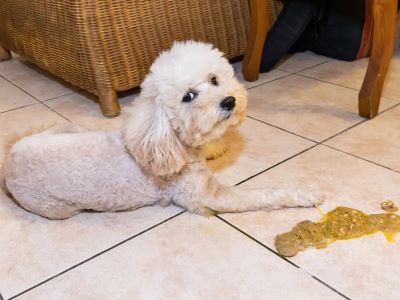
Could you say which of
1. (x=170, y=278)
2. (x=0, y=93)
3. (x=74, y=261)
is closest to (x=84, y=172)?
(x=74, y=261)

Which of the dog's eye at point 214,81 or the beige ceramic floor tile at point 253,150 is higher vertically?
the dog's eye at point 214,81

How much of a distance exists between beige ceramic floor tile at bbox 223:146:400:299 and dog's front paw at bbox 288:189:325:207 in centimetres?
1

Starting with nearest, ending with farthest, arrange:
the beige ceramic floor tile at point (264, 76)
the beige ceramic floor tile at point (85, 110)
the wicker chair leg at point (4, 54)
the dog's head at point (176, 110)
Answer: the dog's head at point (176, 110) < the beige ceramic floor tile at point (85, 110) < the beige ceramic floor tile at point (264, 76) < the wicker chair leg at point (4, 54)

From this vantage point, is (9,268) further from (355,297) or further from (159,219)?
(355,297)

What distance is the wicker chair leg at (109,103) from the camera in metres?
1.50

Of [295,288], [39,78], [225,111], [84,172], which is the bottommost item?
[39,78]

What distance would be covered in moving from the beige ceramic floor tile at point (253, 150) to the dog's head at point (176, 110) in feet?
0.82

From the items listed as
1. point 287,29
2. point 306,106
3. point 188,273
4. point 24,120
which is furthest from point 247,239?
point 287,29

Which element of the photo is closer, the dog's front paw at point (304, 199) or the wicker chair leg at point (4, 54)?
the dog's front paw at point (304, 199)

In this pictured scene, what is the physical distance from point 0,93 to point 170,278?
138 centimetres

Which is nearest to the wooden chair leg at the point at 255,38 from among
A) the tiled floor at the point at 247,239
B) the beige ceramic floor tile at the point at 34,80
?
the tiled floor at the point at 247,239

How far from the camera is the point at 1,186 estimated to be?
1118mm

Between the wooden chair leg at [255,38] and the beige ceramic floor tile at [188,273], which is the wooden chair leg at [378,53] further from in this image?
the beige ceramic floor tile at [188,273]

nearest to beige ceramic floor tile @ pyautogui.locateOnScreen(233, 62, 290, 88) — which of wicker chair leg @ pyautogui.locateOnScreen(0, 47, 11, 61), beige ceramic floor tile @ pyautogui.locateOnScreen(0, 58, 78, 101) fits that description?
beige ceramic floor tile @ pyautogui.locateOnScreen(0, 58, 78, 101)
